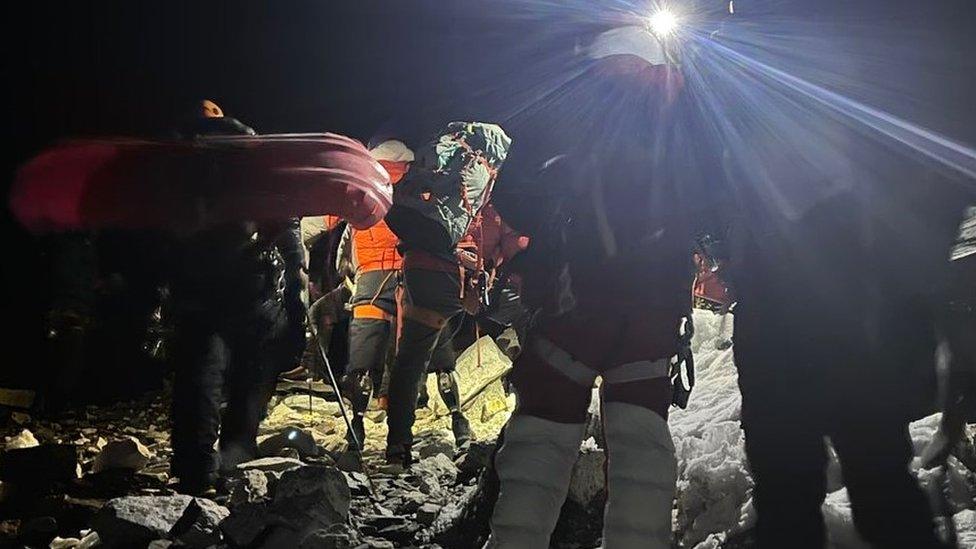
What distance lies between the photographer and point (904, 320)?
2.39 metres

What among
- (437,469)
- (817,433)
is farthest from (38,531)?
(817,433)

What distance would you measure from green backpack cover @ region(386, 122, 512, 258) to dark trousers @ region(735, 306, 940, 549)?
2.66 meters

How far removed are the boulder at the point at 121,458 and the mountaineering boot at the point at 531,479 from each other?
356cm

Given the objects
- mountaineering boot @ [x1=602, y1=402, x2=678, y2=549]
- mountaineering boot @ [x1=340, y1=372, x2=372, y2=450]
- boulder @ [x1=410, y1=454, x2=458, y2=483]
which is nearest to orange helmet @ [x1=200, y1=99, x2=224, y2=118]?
mountaineering boot @ [x1=340, y1=372, x2=372, y2=450]

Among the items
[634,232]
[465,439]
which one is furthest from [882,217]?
[465,439]

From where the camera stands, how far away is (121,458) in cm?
460

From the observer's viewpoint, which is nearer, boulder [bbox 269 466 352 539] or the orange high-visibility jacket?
boulder [bbox 269 466 352 539]

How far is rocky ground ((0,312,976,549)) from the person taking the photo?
2.82m

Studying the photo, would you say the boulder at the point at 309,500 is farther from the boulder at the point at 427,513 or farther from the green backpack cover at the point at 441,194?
the green backpack cover at the point at 441,194

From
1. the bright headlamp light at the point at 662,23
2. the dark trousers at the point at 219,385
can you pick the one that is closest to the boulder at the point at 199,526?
the dark trousers at the point at 219,385

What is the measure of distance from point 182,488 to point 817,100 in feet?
12.0

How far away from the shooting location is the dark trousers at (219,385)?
3.76 m

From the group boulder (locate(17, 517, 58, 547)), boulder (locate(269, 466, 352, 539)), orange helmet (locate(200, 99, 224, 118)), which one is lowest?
boulder (locate(17, 517, 58, 547))

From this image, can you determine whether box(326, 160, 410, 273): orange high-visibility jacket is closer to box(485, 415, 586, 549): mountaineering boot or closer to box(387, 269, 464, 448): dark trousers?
box(387, 269, 464, 448): dark trousers
